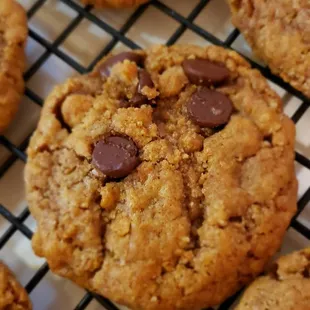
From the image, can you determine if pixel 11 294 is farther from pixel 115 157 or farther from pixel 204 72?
pixel 204 72

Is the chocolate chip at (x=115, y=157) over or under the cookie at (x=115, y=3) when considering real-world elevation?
under

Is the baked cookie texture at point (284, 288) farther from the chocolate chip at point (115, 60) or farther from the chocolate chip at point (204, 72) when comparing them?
the chocolate chip at point (115, 60)

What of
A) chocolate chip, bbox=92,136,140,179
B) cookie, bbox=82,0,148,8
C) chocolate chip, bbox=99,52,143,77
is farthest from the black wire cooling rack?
chocolate chip, bbox=92,136,140,179

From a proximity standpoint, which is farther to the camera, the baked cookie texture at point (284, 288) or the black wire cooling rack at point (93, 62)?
the black wire cooling rack at point (93, 62)

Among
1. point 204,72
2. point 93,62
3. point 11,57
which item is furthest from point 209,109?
point 11,57

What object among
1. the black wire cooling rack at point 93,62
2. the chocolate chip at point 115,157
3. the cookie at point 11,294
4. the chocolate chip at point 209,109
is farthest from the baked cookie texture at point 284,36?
the cookie at point 11,294

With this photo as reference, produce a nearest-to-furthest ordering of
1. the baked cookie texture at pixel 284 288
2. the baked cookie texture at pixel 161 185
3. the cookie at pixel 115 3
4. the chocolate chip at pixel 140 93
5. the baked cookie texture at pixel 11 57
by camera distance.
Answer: the baked cookie texture at pixel 284 288, the baked cookie texture at pixel 161 185, the chocolate chip at pixel 140 93, the baked cookie texture at pixel 11 57, the cookie at pixel 115 3

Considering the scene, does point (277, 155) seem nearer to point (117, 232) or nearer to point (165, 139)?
point (165, 139)
